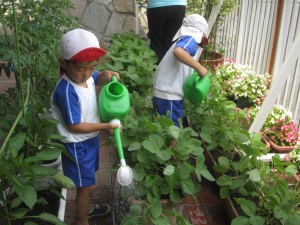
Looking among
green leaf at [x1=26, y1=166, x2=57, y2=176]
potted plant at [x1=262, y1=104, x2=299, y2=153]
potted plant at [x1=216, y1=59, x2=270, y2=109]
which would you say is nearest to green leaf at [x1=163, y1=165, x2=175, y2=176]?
green leaf at [x1=26, y1=166, x2=57, y2=176]

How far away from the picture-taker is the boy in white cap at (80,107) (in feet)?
5.31

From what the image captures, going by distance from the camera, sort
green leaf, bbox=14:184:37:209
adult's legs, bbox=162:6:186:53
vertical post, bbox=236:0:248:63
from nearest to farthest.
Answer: green leaf, bbox=14:184:37:209 → adult's legs, bbox=162:6:186:53 → vertical post, bbox=236:0:248:63

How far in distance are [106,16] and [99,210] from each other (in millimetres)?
3868

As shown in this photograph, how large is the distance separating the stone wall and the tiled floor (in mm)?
3270

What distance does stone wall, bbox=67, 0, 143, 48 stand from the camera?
17.5ft

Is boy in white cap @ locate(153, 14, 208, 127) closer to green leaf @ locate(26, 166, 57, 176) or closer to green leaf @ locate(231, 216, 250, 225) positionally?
green leaf @ locate(231, 216, 250, 225)

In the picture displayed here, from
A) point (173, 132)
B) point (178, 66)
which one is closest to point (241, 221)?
point (173, 132)

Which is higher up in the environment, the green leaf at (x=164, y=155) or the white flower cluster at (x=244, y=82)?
the green leaf at (x=164, y=155)

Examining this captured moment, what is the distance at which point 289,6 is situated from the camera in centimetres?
317

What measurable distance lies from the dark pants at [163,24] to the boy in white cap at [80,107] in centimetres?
175

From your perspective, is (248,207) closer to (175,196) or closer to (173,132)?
(175,196)

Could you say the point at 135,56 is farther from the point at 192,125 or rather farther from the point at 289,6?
the point at 289,6

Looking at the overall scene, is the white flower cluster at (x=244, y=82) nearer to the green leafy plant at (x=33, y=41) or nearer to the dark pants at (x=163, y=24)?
the dark pants at (x=163, y=24)

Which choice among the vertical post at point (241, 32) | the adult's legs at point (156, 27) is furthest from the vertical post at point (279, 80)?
the vertical post at point (241, 32)
